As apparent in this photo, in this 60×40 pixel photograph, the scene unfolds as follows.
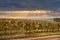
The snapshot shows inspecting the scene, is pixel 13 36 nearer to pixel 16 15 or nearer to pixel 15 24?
pixel 15 24

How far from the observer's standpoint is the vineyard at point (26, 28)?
Answer: 1651mm

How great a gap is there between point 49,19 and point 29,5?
29 cm

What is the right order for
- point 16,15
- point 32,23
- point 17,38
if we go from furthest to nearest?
point 16,15 < point 32,23 < point 17,38

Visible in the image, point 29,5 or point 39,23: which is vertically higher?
point 29,5

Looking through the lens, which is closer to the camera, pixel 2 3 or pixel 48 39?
pixel 48 39

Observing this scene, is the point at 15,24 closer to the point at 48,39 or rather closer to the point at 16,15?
the point at 16,15

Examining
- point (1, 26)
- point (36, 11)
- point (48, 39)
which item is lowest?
point (48, 39)

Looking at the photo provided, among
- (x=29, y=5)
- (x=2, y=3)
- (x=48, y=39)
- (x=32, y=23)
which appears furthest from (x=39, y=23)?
(x=2, y=3)

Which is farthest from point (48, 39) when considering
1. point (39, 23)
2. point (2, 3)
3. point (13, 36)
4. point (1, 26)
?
point (2, 3)

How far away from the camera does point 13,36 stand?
1.64 metres

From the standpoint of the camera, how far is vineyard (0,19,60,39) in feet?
5.42

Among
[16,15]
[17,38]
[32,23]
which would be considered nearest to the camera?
[17,38]

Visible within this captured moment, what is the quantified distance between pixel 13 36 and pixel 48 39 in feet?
1.03

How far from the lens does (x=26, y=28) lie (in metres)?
1.69
